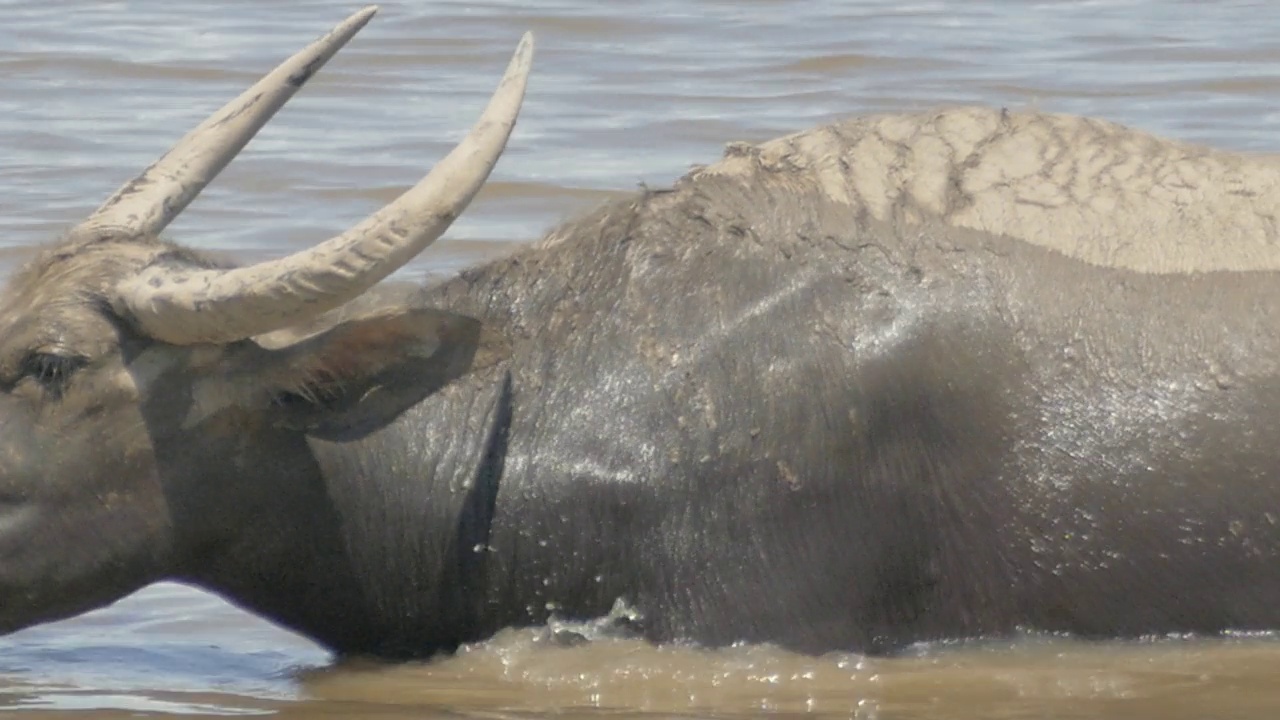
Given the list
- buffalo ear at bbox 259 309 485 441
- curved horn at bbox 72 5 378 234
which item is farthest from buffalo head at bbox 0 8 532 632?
curved horn at bbox 72 5 378 234

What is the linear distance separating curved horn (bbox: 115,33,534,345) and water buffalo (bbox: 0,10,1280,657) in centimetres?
9

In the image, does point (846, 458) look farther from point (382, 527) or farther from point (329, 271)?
point (329, 271)

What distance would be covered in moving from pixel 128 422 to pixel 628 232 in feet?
4.46

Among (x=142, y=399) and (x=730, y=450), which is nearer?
(x=142, y=399)

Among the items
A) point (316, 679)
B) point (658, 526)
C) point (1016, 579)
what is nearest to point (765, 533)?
point (658, 526)

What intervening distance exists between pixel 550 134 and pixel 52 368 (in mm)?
7035

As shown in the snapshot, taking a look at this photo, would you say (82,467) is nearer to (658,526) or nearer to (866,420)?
(658,526)

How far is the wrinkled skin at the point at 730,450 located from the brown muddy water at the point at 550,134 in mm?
174

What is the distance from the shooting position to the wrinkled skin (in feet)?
19.7

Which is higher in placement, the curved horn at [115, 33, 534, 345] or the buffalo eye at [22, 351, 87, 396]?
the curved horn at [115, 33, 534, 345]

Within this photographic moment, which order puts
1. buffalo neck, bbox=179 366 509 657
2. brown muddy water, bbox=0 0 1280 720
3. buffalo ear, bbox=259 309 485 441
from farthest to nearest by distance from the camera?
buffalo neck, bbox=179 366 509 657
brown muddy water, bbox=0 0 1280 720
buffalo ear, bbox=259 309 485 441

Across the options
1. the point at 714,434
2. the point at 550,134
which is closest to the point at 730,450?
the point at 714,434

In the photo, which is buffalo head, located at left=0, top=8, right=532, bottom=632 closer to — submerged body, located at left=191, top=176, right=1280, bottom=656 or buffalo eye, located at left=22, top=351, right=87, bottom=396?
buffalo eye, located at left=22, top=351, right=87, bottom=396

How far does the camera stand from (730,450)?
6086 millimetres
